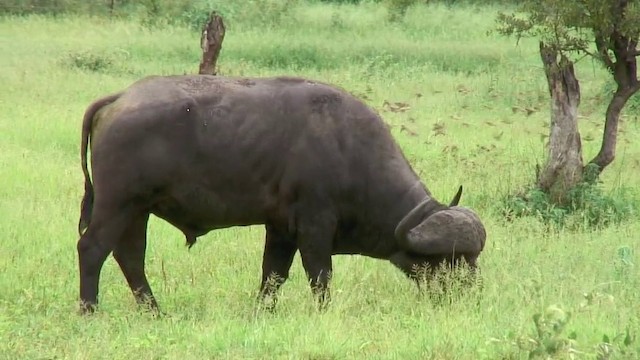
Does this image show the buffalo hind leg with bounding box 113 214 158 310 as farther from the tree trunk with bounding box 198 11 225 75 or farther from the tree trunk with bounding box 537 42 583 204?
the tree trunk with bounding box 198 11 225 75

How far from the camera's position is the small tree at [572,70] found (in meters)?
11.0

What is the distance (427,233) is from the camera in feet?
23.6

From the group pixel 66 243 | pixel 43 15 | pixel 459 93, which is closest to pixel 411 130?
pixel 459 93

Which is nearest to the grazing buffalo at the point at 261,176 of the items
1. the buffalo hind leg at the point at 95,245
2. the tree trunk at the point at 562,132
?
the buffalo hind leg at the point at 95,245

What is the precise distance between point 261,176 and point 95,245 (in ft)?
3.84

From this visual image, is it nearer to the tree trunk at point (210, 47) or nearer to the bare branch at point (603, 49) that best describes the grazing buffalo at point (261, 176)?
the bare branch at point (603, 49)

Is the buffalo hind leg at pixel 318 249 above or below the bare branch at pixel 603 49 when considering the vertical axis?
below

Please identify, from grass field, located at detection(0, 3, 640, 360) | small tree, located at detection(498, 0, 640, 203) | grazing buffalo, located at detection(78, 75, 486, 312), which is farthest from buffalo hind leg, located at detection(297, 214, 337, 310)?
small tree, located at detection(498, 0, 640, 203)

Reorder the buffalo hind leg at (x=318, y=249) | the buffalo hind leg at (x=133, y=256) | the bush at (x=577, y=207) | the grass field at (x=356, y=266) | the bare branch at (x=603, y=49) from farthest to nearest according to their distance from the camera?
the bare branch at (x=603, y=49) → the bush at (x=577, y=207) → the buffalo hind leg at (x=133, y=256) → the buffalo hind leg at (x=318, y=249) → the grass field at (x=356, y=266)

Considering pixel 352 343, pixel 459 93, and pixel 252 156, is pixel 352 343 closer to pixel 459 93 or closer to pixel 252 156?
pixel 252 156

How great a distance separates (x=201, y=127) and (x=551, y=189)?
4908 mm

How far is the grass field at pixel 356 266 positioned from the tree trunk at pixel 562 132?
49 cm

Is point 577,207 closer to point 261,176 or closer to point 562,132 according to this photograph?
point 562,132

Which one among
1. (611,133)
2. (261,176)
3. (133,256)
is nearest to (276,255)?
(261,176)
